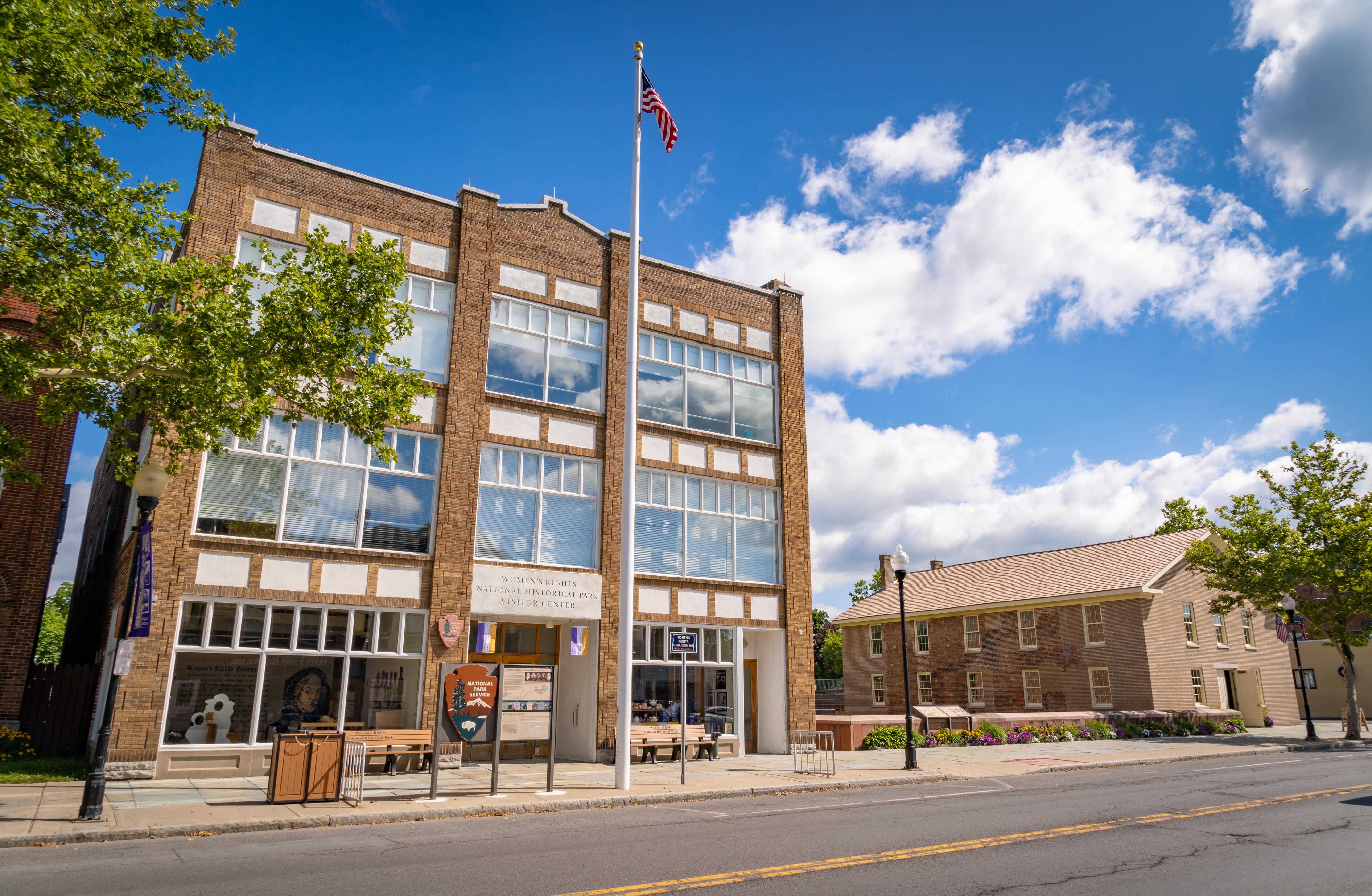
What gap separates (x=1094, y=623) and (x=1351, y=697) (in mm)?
8762

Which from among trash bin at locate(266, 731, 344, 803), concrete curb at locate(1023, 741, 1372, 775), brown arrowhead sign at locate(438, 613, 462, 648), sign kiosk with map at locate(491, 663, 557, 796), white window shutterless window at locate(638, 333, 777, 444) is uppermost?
white window shutterless window at locate(638, 333, 777, 444)

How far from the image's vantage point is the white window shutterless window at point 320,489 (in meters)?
17.4

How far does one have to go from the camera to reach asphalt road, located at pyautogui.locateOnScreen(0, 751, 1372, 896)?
7727 mm

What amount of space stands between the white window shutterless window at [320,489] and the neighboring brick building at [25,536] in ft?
23.3

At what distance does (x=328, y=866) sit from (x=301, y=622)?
999cm

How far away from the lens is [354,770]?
14492 mm

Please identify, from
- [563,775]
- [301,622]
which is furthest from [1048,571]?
[301,622]

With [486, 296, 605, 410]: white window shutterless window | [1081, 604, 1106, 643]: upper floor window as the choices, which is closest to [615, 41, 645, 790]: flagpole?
[486, 296, 605, 410]: white window shutterless window

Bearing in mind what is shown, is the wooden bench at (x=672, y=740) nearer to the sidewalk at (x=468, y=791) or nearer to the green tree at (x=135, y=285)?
the sidewalk at (x=468, y=791)

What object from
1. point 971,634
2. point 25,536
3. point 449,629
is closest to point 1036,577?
point 971,634

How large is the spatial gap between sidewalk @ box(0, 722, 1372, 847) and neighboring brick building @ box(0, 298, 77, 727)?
8.00 metres

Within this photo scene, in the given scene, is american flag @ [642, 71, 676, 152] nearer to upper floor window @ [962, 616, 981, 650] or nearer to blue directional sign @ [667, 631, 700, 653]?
blue directional sign @ [667, 631, 700, 653]

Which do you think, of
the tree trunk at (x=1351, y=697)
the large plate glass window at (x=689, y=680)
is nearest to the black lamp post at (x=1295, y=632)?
the tree trunk at (x=1351, y=697)

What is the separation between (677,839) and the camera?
10219 mm
